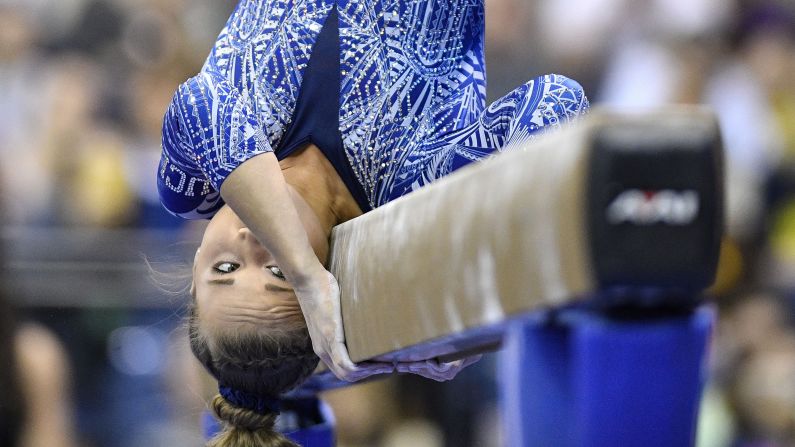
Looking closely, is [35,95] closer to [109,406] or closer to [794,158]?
[109,406]

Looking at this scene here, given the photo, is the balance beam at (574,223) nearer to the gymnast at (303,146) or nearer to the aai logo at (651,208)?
the aai logo at (651,208)

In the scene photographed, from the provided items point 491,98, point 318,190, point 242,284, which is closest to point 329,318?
point 242,284

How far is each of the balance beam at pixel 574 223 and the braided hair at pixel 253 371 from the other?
58 centimetres

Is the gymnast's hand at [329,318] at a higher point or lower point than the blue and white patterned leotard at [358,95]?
lower

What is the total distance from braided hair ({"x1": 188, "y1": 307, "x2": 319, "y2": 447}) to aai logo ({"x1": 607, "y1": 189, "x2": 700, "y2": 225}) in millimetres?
1060

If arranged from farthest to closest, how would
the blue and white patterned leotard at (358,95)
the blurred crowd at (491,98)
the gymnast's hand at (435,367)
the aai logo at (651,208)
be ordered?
the blurred crowd at (491,98) → the blue and white patterned leotard at (358,95) → the gymnast's hand at (435,367) → the aai logo at (651,208)

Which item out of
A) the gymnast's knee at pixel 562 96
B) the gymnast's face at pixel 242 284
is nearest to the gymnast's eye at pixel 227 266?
the gymnast's face at pixel 242 284

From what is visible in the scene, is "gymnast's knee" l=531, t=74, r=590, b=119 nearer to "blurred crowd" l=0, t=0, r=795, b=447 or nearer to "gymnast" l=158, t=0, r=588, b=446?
"gymnast" l=158, t=0, r=588, b=446

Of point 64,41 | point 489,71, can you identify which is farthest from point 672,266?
point 64,41

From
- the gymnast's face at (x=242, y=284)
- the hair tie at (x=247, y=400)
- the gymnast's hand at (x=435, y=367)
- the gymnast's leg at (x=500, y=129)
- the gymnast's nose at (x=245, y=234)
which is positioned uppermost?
the gymnast's leg at (x=500, y=129)

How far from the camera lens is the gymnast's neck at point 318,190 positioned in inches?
82.0

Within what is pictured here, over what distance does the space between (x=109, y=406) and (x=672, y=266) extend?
10.7ft

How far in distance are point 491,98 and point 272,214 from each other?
2784mm

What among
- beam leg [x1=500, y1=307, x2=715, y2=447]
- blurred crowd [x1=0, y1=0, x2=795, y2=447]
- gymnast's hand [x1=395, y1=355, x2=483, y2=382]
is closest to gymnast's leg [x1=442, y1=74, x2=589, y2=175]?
gymnast's hand [x1=395, y1=355, x2=483, y2=382]
